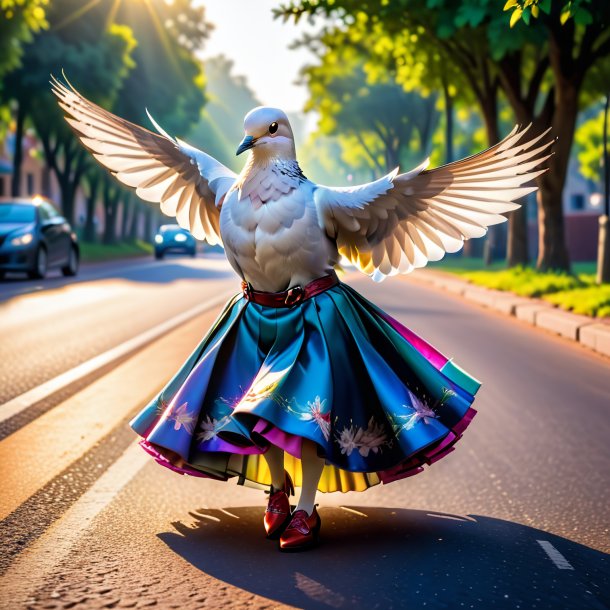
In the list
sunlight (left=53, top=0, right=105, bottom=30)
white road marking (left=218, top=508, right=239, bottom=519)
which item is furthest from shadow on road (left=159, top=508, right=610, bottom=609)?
sunlight (left=53, top=0, right=105, bottom=30)

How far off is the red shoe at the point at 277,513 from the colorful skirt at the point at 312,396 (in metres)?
0.21

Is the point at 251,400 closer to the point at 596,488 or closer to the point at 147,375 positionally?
the point at 596,488

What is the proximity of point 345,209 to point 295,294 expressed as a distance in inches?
15.1

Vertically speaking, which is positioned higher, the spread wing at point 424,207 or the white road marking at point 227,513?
the spread wing at point 424,207

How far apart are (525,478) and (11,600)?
3.11m

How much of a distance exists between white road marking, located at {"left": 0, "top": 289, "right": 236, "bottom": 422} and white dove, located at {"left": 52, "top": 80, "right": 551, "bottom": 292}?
3.61 meters

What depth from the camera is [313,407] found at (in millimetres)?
4203

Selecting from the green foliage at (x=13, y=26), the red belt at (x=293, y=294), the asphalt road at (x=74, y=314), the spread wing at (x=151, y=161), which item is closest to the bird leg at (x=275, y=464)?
the red belt at (x=293, y=294)

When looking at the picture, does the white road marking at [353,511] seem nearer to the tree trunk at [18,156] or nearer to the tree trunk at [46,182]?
the tree trunk at [18,156]

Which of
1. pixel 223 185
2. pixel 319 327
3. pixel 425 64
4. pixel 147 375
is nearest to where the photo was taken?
pixel 319 327

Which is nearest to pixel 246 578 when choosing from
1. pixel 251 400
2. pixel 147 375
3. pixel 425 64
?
pixel 251 400

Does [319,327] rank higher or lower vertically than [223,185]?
lower

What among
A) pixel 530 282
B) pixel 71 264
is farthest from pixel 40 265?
pixel 530 282

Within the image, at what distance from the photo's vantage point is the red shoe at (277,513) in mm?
4582
